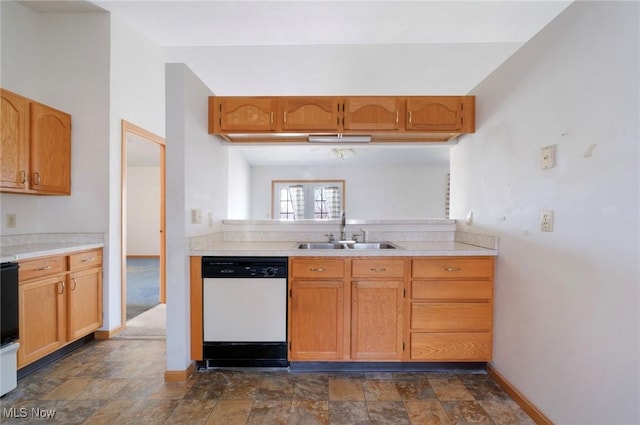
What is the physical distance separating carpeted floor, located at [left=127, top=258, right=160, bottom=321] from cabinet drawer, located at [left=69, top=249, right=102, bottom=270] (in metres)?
0.94

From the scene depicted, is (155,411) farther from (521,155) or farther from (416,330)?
(521,155)

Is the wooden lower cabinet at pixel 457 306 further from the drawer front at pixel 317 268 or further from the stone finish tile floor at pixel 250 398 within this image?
the drawer front at pixel 317 268

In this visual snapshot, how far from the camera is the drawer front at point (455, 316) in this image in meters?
2.00

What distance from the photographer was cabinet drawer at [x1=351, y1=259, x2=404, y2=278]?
2.01 m

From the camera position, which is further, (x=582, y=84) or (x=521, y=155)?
(x=521, y=155)

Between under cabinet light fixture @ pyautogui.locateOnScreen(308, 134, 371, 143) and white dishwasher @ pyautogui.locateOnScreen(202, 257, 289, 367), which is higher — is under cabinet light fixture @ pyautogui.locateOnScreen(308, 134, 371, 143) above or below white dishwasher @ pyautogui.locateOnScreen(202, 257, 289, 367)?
above

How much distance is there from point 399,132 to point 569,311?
1624 millimetres

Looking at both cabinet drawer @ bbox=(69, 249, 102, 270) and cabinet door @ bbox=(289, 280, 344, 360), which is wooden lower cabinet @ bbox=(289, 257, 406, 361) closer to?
cabinet door @ bbox=(289, 280, 344, 360)

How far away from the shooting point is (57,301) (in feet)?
7.14

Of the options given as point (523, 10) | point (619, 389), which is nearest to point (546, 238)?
point (619, 389)

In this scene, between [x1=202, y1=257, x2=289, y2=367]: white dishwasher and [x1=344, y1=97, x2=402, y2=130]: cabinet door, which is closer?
[x1=202, y1=257, x2=289, y2=367]: white dishwasher

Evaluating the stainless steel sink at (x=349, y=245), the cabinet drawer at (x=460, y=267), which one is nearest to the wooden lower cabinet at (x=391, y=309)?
the cabinet drawer at (x=460, y=267)

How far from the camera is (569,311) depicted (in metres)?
1.39

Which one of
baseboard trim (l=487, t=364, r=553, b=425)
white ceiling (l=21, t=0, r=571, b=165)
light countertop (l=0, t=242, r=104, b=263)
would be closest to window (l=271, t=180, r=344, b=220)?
white ceiling (l=21, t=0, r=571, b=165)
